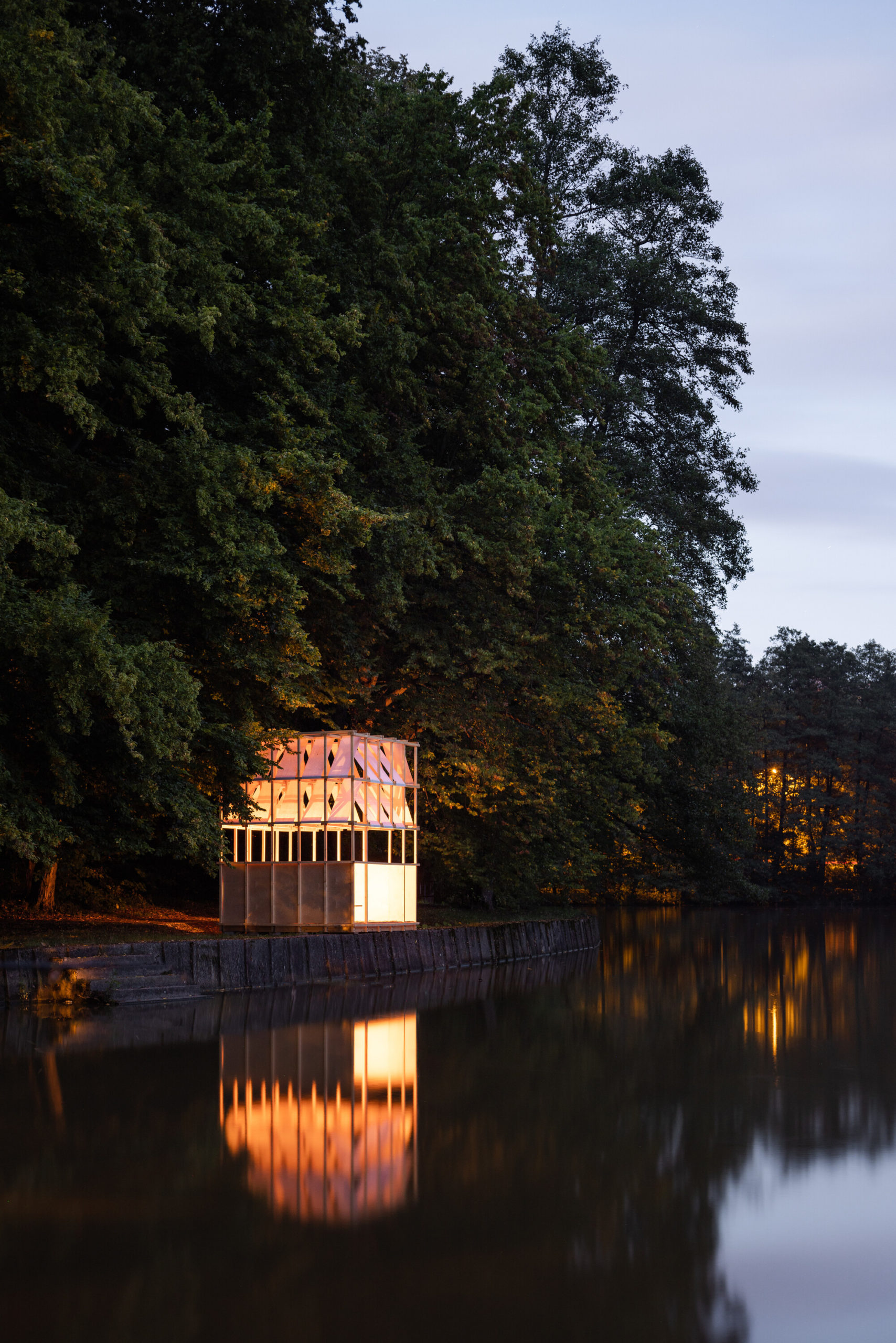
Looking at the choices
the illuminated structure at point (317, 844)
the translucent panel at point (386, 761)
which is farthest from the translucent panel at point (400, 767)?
the illuminated structure at point (317, 844)

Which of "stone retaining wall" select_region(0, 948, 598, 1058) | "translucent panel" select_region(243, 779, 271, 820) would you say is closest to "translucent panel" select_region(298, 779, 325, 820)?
"translucent panel" select_region(243, 779, 271, 820)

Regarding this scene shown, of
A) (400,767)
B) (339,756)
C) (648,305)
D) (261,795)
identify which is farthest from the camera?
(648,305)

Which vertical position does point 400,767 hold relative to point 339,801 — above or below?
above

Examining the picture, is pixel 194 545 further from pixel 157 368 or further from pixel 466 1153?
pixel 466 1153

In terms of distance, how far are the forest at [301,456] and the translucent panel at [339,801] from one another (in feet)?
5.48

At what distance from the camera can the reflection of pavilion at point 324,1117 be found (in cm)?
658

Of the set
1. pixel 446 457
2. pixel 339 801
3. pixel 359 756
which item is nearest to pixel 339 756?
pixel 359 756

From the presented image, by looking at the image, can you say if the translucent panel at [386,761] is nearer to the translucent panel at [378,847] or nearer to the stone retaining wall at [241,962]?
the translucent panel at [378,847]

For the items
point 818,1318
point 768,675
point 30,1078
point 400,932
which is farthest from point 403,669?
point 768,675

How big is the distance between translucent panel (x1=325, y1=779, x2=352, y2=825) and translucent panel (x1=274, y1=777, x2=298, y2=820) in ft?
2.08

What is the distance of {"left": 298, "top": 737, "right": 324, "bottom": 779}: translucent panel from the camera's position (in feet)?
82.7

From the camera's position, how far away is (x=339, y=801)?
24.9 metres

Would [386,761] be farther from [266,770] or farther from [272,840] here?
[266,770]

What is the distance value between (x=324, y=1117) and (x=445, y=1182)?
2182mm
